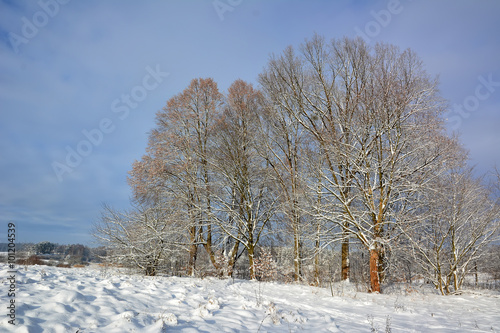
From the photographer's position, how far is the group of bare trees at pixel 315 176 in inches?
438

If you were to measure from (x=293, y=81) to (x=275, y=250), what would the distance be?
10.2 m

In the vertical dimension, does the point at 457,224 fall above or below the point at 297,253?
above

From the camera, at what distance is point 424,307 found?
796cm

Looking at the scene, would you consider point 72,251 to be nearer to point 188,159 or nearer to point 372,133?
point 188,159

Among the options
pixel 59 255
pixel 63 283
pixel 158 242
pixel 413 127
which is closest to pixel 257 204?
pixel 158 242

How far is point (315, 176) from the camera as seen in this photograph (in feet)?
41.0

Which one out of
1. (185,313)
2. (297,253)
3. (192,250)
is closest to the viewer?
(185,313)

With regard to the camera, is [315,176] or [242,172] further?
[242,172]

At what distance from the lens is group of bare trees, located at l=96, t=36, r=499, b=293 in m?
11.1

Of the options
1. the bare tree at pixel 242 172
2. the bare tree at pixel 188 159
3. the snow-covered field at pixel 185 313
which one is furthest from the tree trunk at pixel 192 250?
the snow-covered field at pixel 185 313

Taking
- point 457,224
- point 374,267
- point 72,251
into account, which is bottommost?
point 72,251

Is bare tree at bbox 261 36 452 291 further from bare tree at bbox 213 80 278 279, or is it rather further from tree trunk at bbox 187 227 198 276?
tree trunk at bbox 187 227 198 276

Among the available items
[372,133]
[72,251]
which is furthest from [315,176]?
[72,251]

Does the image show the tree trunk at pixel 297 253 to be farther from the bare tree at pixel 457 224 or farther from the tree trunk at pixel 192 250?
the tree trunk at pixel 192 250
